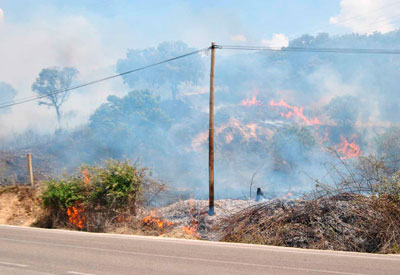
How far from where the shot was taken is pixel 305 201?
1034cm

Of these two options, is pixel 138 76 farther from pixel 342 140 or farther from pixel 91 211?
pixel 91 211

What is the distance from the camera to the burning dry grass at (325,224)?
28.2ft

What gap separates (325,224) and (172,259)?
4571 mm

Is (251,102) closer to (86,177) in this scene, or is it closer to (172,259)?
(86,177)

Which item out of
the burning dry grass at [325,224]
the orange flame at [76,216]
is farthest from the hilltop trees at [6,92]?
the burning dry grass at [325,224]

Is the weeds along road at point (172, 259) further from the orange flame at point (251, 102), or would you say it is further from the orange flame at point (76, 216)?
the orange flame at point (251, 102)

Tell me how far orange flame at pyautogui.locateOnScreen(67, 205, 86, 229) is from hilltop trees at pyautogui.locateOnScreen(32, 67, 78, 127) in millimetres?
44802

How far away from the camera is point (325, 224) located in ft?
31.2

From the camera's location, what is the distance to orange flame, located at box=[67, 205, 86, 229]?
13.0m

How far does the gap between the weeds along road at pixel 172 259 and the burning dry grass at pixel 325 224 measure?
45.2 inches

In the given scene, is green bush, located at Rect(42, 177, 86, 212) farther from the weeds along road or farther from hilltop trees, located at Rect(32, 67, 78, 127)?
hilltop trees, located at Rect(32, 67, 78, 127)

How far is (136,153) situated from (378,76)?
40.8 metres

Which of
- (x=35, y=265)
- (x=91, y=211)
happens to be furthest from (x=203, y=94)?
(x=35, y=265)

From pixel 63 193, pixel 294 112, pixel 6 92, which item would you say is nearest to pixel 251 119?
pixel 294 112
